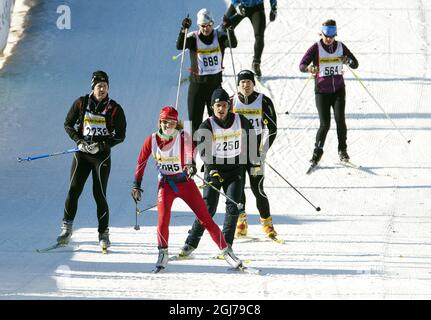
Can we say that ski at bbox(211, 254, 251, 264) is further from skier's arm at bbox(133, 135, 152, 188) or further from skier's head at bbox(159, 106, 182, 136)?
skier's head at bbox(159, 106, 182, 136)

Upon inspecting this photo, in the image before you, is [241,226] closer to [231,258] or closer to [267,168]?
[231,258]

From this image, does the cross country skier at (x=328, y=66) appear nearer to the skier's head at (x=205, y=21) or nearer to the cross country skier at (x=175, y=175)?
the skier's head at (x=205, y=21)

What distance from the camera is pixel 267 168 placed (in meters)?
15.6

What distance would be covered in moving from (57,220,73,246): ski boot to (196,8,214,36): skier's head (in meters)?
3.14

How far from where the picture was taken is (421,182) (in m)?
14.9

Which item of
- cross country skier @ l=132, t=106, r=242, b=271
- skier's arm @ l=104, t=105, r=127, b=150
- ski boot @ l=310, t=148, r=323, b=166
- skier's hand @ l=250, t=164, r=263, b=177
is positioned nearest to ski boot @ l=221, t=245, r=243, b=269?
cross country skier @ l=132, t=106, r=242, b=271

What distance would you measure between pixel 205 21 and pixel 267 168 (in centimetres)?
224

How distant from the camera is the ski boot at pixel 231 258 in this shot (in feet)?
37.7

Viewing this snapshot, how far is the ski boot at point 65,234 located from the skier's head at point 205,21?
3136 mm

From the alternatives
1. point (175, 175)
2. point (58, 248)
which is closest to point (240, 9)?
point (58, 248)

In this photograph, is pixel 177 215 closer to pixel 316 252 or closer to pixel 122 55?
pixel 316 252

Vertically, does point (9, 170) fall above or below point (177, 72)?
below
